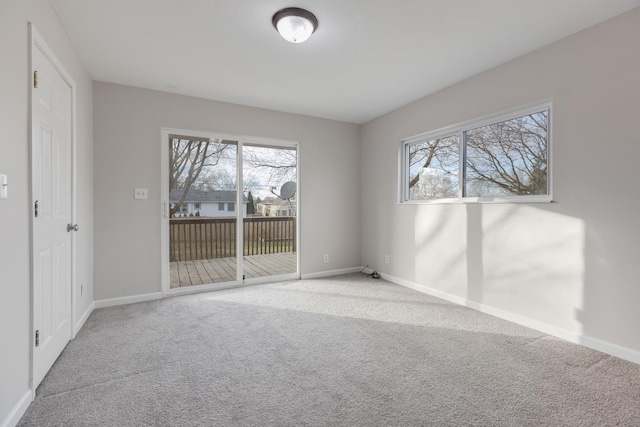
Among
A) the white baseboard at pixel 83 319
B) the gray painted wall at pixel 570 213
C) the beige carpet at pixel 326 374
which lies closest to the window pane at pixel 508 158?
the gray painted wall at pixel 570 213

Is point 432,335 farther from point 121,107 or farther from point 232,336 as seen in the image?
point 121,107

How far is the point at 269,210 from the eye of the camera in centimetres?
431

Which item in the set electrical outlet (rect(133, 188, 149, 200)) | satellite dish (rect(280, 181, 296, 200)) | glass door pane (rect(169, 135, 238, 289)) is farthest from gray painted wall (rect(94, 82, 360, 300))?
satellite dish (rect(280, 181, 296, 200))

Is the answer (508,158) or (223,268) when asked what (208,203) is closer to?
(223,268)

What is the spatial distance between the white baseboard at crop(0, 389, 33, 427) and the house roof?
2.32 m

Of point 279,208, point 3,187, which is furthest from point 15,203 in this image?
point 279,208

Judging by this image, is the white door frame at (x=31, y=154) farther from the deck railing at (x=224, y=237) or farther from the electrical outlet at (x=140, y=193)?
the deck railing at (x=224, y=237)

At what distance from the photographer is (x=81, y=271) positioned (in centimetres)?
275

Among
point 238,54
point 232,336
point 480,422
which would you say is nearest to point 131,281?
point 232,336

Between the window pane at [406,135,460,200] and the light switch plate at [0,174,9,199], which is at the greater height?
the window pane at [406,135,460,200]

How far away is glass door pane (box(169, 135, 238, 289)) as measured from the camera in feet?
12.0

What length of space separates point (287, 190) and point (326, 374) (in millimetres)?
2882

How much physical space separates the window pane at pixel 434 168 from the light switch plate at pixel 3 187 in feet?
12.4

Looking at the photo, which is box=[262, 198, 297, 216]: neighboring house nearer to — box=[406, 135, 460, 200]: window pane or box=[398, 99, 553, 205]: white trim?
box=[398, 99, 553, 205]: white trim
